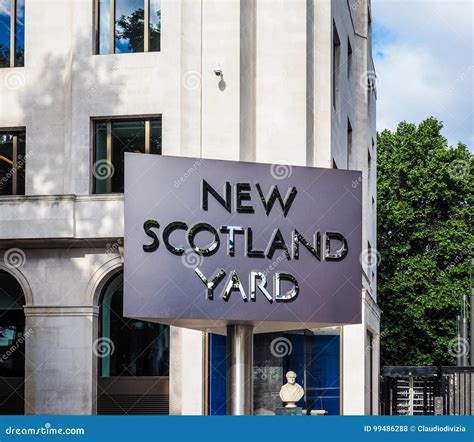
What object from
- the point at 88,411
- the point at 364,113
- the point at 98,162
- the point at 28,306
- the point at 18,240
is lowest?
the point at 88,411

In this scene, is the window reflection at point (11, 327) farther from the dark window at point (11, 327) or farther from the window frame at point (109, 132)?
the window frame at point (109, 132)

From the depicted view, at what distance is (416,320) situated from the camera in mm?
55250

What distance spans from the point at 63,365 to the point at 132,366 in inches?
71.4

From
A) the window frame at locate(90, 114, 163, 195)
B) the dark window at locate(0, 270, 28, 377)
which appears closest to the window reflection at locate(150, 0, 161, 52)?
the window frame at locate(90, 114, 163, 195)

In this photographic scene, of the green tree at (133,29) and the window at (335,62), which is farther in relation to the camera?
the window at (335,62)

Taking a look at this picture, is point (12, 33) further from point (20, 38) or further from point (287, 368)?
point (287, 368)

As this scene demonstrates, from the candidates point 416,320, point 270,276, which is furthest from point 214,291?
point 416,320

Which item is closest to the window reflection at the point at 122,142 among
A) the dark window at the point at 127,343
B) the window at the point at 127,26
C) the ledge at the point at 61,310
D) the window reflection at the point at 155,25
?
the window at the point at 127,26

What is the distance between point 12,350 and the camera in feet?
94.0

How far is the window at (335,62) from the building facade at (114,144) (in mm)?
2261

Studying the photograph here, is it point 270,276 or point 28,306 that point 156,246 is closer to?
point 270,276

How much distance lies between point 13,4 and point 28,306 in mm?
8419

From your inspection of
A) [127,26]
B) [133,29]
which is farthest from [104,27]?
[133,29]

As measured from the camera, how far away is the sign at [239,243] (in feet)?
57.1
